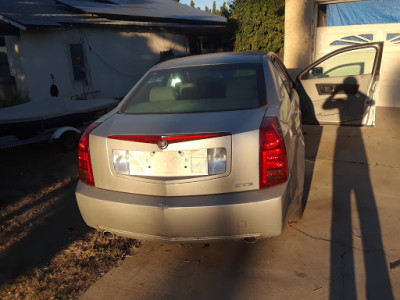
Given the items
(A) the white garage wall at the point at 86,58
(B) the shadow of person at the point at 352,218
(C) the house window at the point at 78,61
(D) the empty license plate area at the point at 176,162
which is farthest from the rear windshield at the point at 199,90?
(C) the house window at the point at 78,61

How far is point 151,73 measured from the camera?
12.5 ft

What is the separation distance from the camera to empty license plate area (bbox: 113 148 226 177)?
2.53m

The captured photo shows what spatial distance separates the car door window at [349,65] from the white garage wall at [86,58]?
8297 mm

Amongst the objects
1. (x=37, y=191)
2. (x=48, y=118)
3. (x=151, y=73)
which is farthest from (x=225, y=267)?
(x=48, y=118)

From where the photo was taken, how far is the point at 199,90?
132 inches

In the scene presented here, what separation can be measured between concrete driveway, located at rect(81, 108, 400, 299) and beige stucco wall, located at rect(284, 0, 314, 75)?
536cm

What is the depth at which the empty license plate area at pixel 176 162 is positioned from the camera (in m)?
2.53

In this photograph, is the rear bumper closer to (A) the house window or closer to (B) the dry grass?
(B) the dry grass

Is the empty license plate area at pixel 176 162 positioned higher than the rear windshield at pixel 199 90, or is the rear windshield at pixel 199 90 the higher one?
the rear windshield at pixel 199 90

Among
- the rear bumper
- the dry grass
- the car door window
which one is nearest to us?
the rear bumper

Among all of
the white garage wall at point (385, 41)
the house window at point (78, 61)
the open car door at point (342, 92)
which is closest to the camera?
the open car door at point (342, 92)

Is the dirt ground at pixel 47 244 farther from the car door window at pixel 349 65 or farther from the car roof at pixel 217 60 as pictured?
the car door window at pixel 349 65

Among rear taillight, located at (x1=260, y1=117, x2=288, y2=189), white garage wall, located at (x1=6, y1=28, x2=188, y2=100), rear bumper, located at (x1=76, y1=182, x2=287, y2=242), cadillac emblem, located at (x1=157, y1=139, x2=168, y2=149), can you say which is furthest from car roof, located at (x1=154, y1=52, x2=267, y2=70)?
white garage wall, located at (x1=6, y1=28, x2=188, y2=100)

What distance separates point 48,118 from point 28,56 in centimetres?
552
